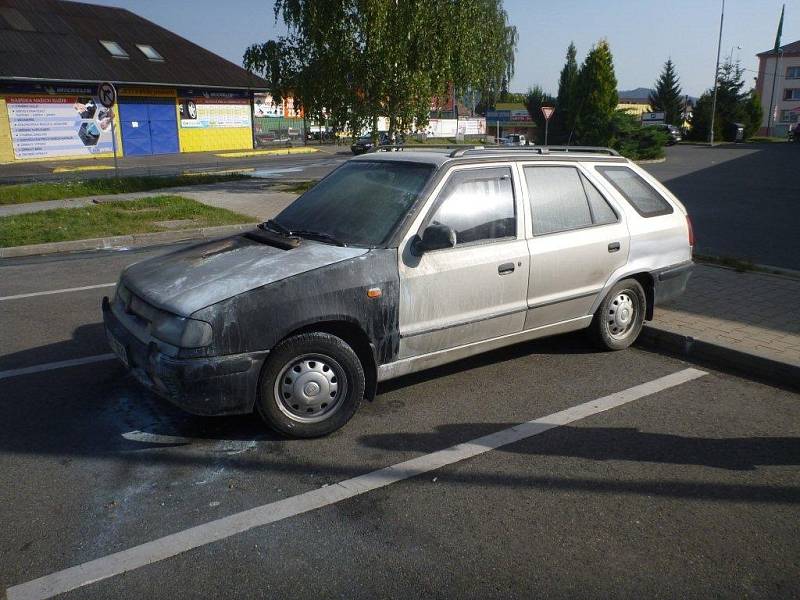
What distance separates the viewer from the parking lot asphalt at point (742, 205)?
10070 mm

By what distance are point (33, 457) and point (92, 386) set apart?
3.61ft

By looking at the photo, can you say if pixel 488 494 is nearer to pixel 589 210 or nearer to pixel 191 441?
pixel 191 441

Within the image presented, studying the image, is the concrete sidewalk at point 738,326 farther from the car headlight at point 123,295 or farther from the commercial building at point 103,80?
the commercial building at point 103,80

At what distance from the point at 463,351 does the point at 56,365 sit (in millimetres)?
3196

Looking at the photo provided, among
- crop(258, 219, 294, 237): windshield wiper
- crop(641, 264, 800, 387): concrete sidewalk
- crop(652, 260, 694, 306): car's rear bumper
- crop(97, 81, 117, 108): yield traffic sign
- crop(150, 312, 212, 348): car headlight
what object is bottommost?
crop(641, 264, 800, 387): concrete sidewalk

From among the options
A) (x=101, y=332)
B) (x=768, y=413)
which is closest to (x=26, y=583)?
(x=101, y=332)

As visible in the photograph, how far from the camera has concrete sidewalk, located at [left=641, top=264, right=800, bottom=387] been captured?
17.8 ft

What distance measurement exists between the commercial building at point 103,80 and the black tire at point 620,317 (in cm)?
2630

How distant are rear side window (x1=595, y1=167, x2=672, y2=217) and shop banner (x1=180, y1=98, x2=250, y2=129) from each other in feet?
116

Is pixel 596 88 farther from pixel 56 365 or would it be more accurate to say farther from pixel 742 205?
pixel 56 365

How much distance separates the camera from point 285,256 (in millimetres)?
4395

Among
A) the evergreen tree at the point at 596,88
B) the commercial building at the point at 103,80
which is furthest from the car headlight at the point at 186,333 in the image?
the evergreen tree at the point at 596,88

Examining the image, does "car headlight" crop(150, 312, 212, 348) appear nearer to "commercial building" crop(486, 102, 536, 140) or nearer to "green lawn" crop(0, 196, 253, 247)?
"green lawn" crop(0, 196, 253, 247)

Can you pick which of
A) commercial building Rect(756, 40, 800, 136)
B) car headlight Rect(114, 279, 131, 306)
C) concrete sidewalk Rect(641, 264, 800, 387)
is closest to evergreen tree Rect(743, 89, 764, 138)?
commercial building Rect(756, 40, 800, 136)
